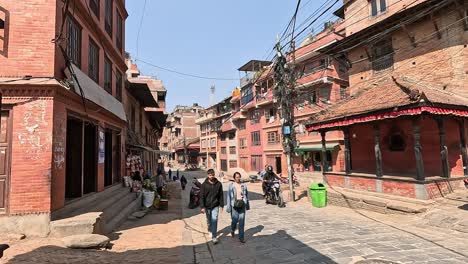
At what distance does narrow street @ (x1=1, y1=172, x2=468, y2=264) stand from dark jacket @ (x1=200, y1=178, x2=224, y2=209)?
102 centimetres

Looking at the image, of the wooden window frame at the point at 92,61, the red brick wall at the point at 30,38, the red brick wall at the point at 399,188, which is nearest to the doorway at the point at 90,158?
the wooden window frame at the point at 92,61

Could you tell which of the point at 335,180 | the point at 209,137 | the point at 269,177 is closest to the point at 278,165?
the point at 335,180

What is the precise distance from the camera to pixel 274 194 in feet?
45.4

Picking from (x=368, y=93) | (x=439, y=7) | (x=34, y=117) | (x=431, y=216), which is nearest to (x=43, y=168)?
(x=34, y=117)

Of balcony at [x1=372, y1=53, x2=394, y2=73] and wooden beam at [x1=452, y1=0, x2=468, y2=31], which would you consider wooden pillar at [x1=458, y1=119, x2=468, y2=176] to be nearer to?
wooden beam at [x1=452, y1=0, x2=468, y2=31]

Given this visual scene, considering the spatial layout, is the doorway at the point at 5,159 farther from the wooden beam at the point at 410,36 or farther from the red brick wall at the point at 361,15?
the red brick wall at the point at 361,15

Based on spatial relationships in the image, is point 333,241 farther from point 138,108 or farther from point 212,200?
point 138,108

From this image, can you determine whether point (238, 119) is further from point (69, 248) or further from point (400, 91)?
point (69, 248)

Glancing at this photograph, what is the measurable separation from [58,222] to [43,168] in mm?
1362

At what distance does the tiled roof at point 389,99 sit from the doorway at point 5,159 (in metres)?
11.8

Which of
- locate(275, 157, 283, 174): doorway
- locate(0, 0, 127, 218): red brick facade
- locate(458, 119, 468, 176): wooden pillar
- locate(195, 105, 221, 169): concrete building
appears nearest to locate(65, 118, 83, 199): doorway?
locate(0, 0, 127, 218): red brick facade

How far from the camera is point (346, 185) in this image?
14234 millimetres

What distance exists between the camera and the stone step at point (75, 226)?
6.84 meters

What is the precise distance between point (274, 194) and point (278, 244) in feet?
22.1
